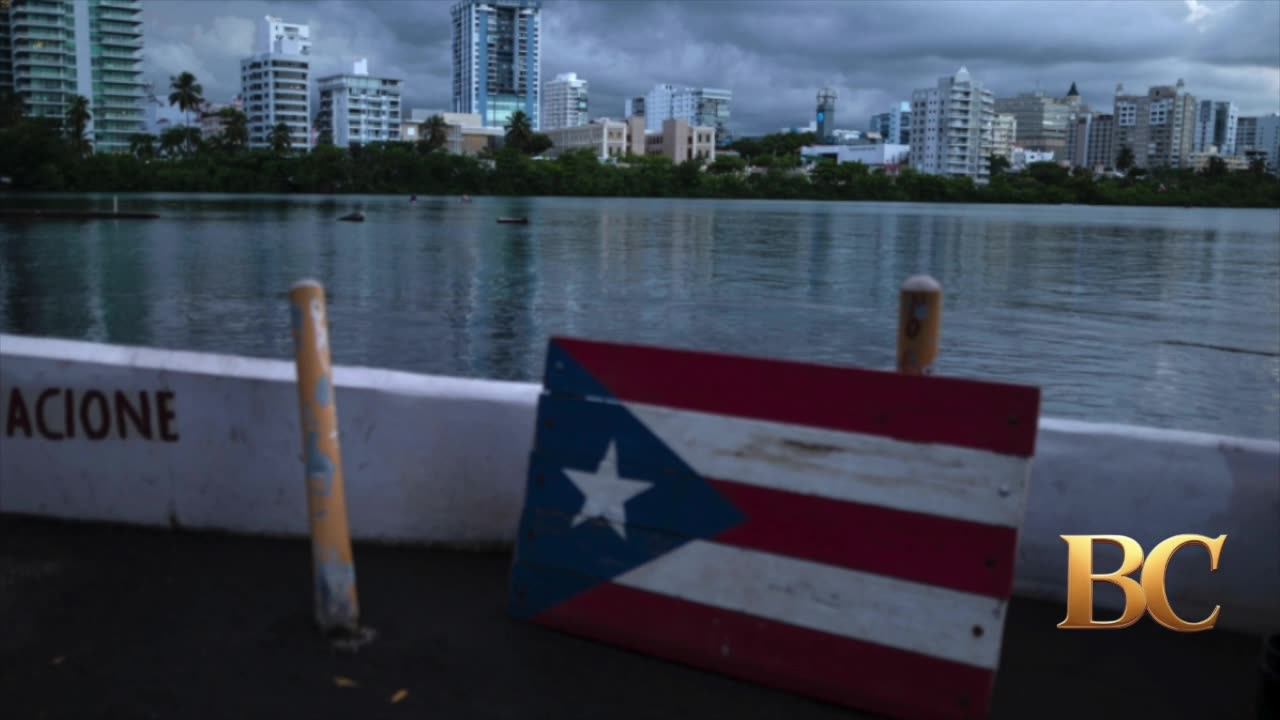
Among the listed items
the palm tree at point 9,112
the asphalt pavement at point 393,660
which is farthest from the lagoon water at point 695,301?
the palm tree at point 9,112

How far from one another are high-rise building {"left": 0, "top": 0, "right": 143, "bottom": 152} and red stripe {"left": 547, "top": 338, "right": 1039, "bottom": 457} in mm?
202245

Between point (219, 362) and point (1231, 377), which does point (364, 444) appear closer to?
point (219, 362)

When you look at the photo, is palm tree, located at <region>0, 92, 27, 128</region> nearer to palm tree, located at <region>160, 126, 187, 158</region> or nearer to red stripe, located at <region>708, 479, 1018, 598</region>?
palm tree, located at <region>160, 126, 187, 158</region>

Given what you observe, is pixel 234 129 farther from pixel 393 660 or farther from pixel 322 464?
pixel 393 660

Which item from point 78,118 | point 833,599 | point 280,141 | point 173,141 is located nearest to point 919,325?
point 833,599

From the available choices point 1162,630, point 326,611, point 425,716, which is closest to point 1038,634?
point 1162,630

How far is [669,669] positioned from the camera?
164 inches

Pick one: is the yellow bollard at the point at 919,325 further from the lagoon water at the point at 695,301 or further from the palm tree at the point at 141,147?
the palm tree at the point at 141,147

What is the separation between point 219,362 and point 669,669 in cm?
253

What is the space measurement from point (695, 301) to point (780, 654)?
40.2m

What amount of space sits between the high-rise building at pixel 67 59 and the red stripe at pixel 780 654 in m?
202

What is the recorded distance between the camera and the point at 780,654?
4.00 meters

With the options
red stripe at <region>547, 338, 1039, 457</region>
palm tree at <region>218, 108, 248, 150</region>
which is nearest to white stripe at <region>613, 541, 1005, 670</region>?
red stripe at <region>547, 338, 1039, 457</region>

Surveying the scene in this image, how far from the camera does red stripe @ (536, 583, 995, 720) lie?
3.74m
